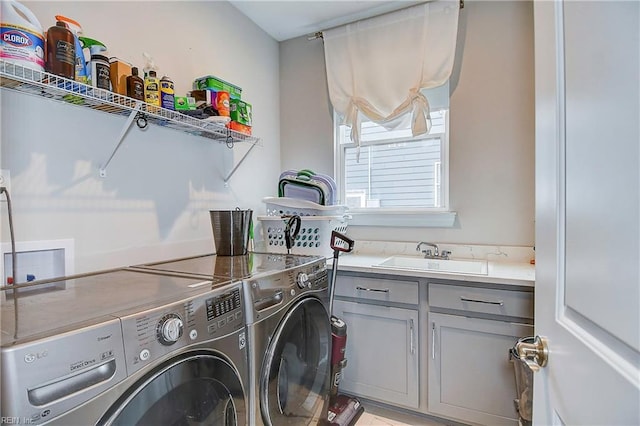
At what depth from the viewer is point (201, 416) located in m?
0.93

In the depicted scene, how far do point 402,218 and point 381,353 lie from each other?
3.13ft

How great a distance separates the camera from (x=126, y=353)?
720 mm

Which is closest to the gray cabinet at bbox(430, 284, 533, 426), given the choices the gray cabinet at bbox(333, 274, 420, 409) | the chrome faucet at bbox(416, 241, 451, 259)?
the gray cabinet at bbox(333, 274, 420, 409)

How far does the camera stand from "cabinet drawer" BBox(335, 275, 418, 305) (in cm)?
183

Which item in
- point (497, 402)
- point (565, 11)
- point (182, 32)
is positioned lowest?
point (497, 402)

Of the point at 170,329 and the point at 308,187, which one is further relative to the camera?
the point at 308,187

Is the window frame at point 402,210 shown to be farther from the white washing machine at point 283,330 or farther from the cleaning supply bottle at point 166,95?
the cleaning supply bottle at point 166,95

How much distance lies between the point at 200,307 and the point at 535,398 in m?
→ 0.87

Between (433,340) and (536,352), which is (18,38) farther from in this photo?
(433,340)

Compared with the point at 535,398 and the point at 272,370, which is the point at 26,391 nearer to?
the point at 272,370

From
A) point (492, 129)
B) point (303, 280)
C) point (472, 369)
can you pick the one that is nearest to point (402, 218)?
point (492, 129)

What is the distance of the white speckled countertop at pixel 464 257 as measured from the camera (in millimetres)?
1655

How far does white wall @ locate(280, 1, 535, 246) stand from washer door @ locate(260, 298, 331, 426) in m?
1.16

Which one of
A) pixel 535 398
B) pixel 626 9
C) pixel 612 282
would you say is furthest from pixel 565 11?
pixel 535 398
